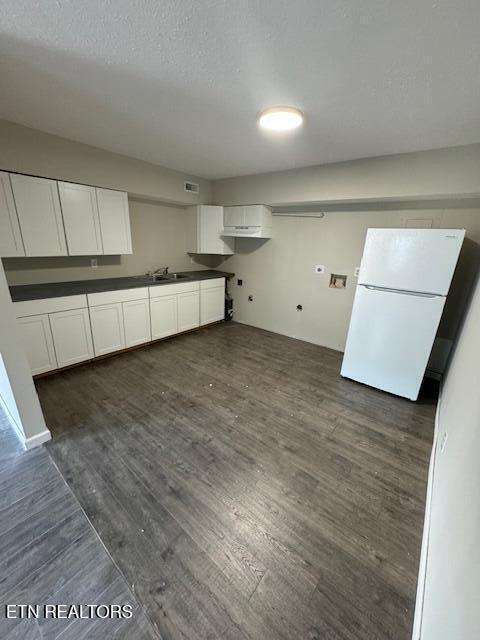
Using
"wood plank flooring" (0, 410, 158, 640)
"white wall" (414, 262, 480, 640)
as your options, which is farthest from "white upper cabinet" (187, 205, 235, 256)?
"white wall" (414, 262, 480, 640)

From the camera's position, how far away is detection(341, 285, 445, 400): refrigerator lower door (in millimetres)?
2475

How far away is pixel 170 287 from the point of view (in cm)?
378

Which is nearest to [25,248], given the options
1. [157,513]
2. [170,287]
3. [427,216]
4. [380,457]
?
[170,287]

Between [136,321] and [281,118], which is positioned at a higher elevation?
[281,118]

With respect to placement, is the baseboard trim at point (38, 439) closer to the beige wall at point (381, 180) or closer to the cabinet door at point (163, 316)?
the cabinet door at point (163, 316)

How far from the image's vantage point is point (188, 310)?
163 inches

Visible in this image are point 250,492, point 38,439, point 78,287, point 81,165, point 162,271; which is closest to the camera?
point 250,492

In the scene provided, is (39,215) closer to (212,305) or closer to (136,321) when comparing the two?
(136,321)

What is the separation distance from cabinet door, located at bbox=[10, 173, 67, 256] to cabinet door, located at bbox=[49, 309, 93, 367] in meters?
0.70

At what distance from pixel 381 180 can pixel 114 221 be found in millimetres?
3193

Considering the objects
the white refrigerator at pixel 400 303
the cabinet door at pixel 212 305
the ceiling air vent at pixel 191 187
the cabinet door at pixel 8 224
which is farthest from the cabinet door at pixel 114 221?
the white refrigerator at pixel 400 303

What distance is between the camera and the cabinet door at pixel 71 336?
2758 millimetres

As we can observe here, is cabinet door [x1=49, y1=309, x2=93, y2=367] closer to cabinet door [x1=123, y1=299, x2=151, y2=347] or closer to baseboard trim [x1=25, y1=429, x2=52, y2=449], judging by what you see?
cabinet door [x1=123, y1=299, x2=151, y2=347]

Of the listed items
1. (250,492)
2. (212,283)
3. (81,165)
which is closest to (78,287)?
(81,165)
